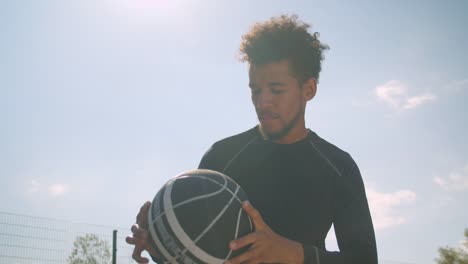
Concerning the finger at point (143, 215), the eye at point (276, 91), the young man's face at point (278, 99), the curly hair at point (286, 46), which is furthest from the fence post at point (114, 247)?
the eye at point (276, 91)

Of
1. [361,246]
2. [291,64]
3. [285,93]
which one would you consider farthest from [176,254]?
[291,64]

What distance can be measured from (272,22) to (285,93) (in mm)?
989

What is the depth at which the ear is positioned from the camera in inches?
150

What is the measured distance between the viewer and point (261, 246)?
2.49 m

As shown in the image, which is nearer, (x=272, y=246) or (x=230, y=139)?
(x=272, y=246)

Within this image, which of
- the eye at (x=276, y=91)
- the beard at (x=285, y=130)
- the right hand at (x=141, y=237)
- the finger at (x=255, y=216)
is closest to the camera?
the finger at (x=255, y=216)

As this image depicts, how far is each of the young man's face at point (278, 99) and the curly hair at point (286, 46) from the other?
0.10m

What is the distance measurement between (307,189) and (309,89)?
37.2 inches

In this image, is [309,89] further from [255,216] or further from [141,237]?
[141,237]

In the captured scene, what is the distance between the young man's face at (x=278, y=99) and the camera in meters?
3.54

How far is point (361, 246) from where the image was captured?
3.12 meters

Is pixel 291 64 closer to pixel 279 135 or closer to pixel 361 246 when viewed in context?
pixel 279 135

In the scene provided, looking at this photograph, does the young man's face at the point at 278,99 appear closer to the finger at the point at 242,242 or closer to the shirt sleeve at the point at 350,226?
the shirt sleeve at the point at 350,226

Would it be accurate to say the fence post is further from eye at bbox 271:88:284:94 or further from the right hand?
eye at bbox 271:88:284:94
